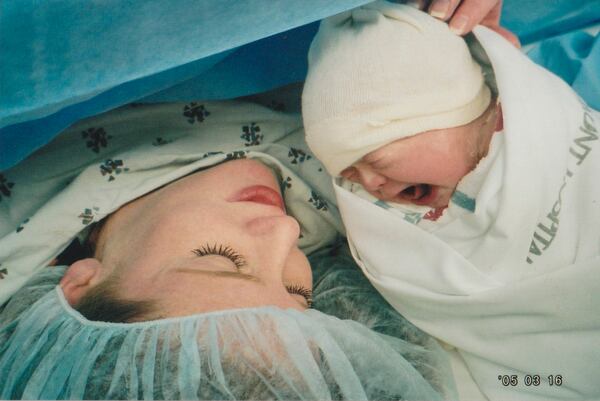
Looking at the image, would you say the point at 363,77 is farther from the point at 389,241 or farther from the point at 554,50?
the point at 554,50

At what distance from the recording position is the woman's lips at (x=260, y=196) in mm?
827

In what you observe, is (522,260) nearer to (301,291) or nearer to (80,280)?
(301,291)

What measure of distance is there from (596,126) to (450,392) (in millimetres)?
448

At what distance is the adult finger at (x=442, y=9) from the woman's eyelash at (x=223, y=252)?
1.48 feet

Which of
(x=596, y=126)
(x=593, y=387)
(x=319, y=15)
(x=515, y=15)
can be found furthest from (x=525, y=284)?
(x=515, y=15)

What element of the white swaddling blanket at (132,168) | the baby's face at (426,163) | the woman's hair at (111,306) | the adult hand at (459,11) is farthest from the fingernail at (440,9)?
the woman's hair at (111,306)

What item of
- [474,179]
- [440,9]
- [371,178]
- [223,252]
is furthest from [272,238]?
[440,9]

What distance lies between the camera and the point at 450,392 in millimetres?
726

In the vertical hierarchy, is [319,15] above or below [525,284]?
above

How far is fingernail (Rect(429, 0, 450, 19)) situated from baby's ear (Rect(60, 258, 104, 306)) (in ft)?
1.98

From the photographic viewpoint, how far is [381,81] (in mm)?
748

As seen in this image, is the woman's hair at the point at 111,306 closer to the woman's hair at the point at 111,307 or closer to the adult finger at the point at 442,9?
the woman's hair at the point at 111,307

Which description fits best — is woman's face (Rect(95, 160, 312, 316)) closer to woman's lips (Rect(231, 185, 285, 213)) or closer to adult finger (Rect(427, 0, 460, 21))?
woman's lips (Rect(231, 185, 285, 213))

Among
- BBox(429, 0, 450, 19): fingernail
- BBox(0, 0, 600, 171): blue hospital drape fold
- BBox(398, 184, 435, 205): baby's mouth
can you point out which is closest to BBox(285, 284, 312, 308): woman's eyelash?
BBox(398, 184, 435, 205): baby's mouth
